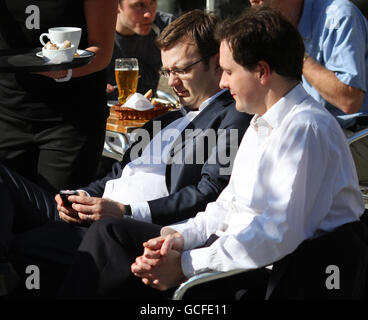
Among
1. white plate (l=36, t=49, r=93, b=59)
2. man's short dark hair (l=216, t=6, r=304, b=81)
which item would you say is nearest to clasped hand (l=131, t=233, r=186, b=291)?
man's short dark hair (l=216, t=6, r=304, b=81)

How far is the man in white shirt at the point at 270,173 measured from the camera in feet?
7.11

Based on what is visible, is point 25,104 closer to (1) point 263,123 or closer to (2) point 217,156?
(2) point 217,156

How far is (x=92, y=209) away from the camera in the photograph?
2.80 meters

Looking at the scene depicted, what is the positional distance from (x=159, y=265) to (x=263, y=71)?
29.0 inches

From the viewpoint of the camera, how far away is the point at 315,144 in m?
2.16

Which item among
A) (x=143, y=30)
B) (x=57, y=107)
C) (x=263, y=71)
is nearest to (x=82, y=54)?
(x=57, y=107)

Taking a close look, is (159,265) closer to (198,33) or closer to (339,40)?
(198,33)

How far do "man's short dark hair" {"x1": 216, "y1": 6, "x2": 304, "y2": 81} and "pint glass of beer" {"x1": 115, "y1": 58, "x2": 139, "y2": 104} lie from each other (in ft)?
6.89

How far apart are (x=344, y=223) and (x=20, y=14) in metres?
1.71

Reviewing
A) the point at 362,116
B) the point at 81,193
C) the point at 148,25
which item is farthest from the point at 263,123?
the point at 148,25

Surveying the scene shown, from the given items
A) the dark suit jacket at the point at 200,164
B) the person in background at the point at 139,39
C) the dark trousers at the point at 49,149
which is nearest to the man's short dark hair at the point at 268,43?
the dark suit jacket at the point at 200,164

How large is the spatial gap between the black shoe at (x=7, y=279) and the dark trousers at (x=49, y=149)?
35.2 inches

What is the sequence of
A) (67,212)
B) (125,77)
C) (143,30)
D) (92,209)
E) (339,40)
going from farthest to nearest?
1. (143,30)
2. (125,77)
3. (339,40)
4. (67,212)
5. (92,209)

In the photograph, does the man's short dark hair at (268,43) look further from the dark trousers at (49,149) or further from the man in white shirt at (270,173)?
the dark trousers at (49,149)
